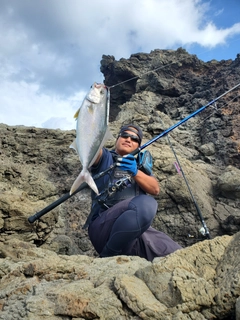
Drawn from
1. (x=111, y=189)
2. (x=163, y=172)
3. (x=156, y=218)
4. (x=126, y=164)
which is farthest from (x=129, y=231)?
(x=163, y=172)

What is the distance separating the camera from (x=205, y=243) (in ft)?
8.00

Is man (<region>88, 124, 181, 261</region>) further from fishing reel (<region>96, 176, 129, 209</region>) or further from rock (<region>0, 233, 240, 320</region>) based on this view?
rock (<region>0, 233, 240, 320</region>)

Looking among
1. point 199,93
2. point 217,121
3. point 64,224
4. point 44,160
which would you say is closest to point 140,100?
point 199,93

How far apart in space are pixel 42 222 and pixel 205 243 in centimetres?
405

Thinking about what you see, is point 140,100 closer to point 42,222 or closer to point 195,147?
point 195,147

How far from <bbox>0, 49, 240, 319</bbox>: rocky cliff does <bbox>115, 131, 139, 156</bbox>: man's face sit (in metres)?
0.70

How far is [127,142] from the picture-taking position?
3.87 metres

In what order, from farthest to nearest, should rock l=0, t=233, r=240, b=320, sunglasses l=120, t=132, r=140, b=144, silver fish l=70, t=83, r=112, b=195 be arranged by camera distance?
1. sunglasses l=120, t=132, r=140, b=144
2. silver fish l=70, t=83, r=112, b=195
3. rock l=0, t=233, r=240, b=320

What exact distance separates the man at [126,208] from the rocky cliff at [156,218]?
0.38 meters

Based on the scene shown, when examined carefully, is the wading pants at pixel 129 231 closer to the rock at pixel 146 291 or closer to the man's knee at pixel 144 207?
the man's knee at pixel 144 207

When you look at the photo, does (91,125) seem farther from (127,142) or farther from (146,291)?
(146,291)

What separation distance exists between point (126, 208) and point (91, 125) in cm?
113

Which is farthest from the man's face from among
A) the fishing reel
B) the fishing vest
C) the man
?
the fishing reel

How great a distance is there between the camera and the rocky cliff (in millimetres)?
1920
